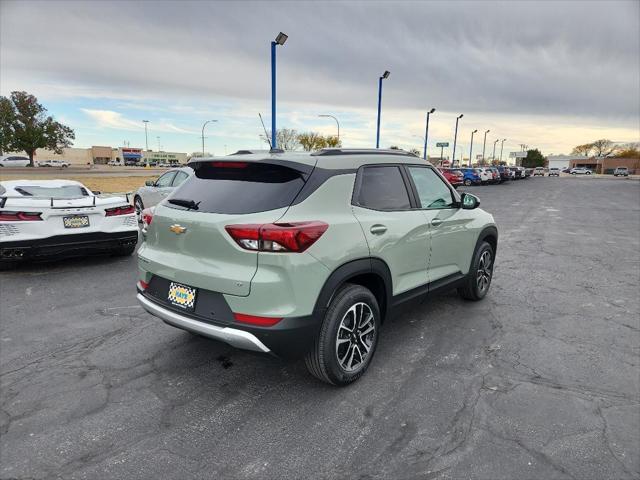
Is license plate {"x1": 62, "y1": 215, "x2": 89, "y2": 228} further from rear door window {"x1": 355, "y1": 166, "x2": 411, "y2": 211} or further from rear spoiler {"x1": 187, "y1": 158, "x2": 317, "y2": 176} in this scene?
rear door window {"x1": 355, "y1": 166, "x2": 411, "y2": 211}

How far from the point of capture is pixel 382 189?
3.71m

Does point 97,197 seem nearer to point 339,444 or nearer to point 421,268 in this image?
point 421,268

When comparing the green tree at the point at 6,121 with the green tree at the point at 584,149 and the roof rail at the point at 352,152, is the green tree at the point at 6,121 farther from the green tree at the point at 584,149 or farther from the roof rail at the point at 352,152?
the green tree at the point at 584,149

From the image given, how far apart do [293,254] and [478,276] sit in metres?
3.26

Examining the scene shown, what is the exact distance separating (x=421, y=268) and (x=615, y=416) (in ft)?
5.79

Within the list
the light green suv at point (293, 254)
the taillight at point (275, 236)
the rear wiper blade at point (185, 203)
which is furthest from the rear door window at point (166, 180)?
the taillight at point (275, 236)

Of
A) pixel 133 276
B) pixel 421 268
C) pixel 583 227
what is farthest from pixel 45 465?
pixel 583 227

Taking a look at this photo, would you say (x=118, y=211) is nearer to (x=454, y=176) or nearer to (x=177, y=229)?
(x=177, y=229)

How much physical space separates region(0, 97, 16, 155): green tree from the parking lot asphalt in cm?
6922

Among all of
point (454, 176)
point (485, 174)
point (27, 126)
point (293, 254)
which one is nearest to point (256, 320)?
point (293, 254)

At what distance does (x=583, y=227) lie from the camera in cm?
1255

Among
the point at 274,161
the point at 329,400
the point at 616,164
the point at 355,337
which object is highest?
the point at 616,164

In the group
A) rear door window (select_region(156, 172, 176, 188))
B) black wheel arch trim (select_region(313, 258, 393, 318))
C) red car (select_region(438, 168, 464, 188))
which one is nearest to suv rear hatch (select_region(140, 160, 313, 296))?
black wheel arch trim (select_region(313, 258, 393, 318))

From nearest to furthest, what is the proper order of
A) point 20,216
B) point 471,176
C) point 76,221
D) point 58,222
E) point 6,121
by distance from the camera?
point 20,216, point 58,222, point 76,221, point 471,176, point 6,121
